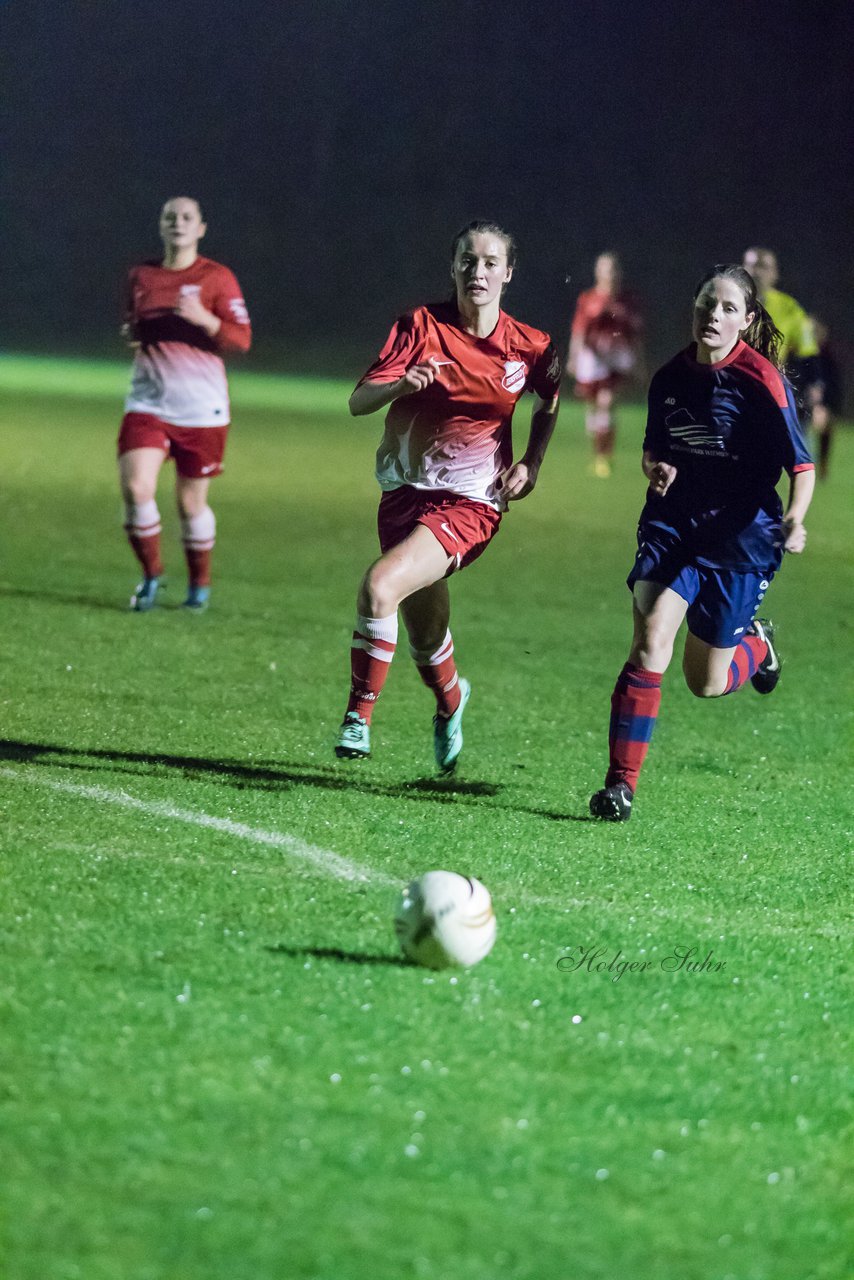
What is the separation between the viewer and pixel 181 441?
29.9 feet

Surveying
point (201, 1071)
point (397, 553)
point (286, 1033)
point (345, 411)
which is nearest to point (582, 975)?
point (286, 1033)

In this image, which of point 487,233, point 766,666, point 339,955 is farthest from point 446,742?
point 339,955

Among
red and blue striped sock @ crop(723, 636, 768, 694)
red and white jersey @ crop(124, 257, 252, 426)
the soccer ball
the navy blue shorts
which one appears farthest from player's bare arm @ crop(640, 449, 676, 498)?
red and white jersey @ crop(124, 257, 252, 426)

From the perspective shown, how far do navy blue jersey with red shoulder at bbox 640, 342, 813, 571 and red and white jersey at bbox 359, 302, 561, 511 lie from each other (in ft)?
1.60

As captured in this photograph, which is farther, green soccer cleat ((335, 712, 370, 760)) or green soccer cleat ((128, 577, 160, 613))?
green soccer cleat ((128, 577, 160, 613))

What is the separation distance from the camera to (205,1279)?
256 cm

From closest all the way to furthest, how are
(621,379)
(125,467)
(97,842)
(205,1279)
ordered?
(205,1279), (97,842), (125,467), (621,379)

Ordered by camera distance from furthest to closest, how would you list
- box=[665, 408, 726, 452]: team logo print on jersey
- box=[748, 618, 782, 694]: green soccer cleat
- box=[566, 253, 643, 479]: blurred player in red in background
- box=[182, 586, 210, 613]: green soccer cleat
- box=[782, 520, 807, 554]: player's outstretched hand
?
box=[566, 253, 643, 479]: blurred player in red in background, box=[182, 586, 210, 613]: green soccer cleat, box=[748, 618, 782, 694]: green soccer cleat, box=[665, 408, 726, 452]: team logo print on jersey, box=[782, 520, 807, 554]: player's outstretched hand

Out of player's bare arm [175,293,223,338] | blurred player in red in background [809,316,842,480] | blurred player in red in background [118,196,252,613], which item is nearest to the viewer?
player's bare arm [175,293,223,338]

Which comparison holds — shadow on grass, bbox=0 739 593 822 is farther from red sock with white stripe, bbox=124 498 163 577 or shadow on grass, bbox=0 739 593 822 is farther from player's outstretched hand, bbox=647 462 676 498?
red sock with white stripe, bbox=124 498 163 577

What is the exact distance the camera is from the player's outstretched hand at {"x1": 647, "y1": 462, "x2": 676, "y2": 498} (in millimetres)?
5402

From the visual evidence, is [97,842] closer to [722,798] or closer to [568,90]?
[722,798]

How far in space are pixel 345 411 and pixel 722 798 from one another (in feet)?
67.7

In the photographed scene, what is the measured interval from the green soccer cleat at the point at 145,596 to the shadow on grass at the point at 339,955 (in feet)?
17.6
